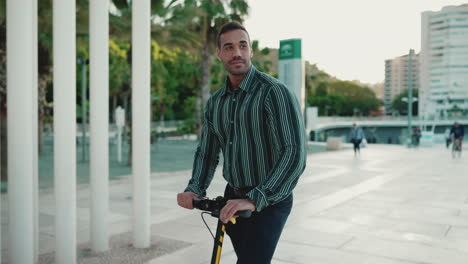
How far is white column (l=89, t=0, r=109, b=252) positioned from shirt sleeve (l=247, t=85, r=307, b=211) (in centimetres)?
300

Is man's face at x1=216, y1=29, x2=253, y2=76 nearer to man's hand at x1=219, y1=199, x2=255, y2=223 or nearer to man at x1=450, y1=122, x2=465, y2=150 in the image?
man's hand at x1=219, y1=199, x2=255, y2=223

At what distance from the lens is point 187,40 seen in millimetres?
19312

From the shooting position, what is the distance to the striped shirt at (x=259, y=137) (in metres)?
2.06

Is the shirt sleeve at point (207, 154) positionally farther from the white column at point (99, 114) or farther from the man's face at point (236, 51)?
the white column at point (99, 114)

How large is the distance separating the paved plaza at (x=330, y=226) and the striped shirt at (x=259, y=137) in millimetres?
2609

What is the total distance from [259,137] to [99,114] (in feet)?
9.68

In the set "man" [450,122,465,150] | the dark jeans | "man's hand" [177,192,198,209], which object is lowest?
"man" [450,122,465,150]

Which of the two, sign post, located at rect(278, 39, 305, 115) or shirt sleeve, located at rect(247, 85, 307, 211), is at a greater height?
sign post, located at rect(278, 39, 305, 115)

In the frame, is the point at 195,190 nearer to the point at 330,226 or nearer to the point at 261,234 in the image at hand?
the point at 261,234

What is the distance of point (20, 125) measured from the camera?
3992mm

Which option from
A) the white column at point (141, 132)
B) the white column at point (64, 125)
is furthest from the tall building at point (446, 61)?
the white column at point (64, 125)

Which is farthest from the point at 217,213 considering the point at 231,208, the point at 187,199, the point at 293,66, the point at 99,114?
the point at 293,66

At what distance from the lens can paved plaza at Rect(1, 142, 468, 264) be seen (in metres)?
4.84

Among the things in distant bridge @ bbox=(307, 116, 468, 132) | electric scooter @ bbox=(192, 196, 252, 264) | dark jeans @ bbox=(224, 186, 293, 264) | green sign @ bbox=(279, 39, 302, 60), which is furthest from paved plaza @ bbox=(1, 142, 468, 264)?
distant bridge @ bbox=(307, 116, 468, 132)
